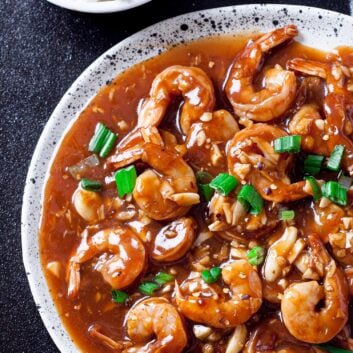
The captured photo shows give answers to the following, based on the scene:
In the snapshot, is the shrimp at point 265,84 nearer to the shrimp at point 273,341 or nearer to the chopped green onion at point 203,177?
the chopped green onion at point 203,177

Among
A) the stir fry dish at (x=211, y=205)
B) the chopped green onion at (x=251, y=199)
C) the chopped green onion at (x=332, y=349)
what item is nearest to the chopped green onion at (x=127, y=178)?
the stir fry dish at (x=211, y=205)

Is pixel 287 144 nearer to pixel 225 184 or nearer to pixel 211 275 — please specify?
pixel 225 184

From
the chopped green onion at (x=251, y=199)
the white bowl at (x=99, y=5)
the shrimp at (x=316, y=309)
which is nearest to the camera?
the shrimp at (x=316, y=309)

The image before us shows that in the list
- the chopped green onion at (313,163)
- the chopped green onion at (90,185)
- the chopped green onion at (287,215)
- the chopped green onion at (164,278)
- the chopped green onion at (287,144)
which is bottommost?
the chopped green onion at (164,278)

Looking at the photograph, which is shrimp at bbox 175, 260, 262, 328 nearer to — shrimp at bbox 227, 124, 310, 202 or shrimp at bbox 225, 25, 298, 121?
shrimp at bbox 227, 124, 310, 202

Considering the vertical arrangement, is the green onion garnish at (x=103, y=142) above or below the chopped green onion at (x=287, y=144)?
below
